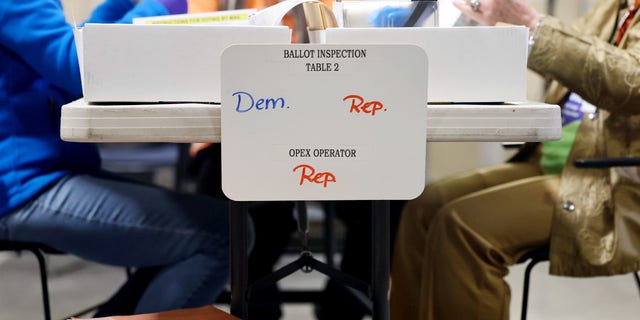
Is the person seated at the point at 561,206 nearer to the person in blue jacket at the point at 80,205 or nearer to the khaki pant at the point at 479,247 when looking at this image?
the khaki pant at the point at 479,247

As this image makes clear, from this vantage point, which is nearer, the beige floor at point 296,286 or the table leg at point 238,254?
the table leg at point 238,254

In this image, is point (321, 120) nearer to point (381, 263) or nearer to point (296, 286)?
point (381, 263)

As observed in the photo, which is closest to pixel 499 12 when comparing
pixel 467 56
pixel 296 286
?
pixel 467 56

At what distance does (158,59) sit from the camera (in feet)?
2.39

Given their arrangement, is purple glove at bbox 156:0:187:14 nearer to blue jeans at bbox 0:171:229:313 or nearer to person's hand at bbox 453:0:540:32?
blue jeans at bbox 0:171:229:313

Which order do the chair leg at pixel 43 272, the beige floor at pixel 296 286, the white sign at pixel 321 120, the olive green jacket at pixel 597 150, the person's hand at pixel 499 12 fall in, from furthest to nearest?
1. the beige floor at pixel 296 286
2. the chair leg at pixel 43 272
3. the olive green jacket at pixel 597 150
4. the person's hand at pixel 499 12
5. the white sign at pixel 321 120

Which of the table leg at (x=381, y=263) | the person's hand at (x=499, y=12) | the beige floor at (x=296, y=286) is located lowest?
the beige floor at (x=296, y=286)

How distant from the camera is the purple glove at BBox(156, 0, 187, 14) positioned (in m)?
1.16

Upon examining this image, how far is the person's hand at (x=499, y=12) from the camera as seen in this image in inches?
40.0

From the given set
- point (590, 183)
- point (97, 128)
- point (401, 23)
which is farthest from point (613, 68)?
point (97, 128)

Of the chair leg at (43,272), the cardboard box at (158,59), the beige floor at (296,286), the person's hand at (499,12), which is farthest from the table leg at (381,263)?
the beige floor at (296,286)

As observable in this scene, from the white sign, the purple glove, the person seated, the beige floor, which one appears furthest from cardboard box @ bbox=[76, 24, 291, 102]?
the beige floor

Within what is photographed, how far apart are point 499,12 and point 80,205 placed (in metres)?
0.76

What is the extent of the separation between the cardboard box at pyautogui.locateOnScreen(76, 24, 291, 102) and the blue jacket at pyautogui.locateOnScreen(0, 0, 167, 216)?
38cm
